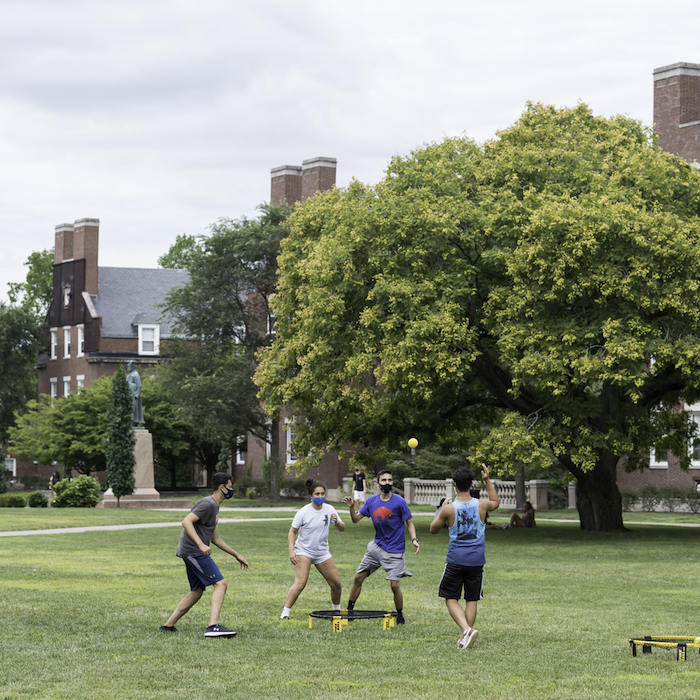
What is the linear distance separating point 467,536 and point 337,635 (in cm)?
190

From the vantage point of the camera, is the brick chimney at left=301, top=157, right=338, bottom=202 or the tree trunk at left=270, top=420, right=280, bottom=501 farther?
the brick chimney at left=301, top=157, right=338, bottom=202

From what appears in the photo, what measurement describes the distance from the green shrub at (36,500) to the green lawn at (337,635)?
2037 centimetres

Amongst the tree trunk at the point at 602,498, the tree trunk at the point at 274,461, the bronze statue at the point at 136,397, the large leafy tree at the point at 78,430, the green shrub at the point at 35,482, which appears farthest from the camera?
the green shrub at the point at 35,482

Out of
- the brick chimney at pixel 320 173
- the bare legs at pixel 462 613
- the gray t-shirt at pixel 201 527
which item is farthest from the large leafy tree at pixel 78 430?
the bare legs at pixel 462 613

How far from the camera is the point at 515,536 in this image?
93.6 ft

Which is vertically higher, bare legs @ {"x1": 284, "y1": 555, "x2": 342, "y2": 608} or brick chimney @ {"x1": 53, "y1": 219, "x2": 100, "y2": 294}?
brick chimney @ {"x1": 53, "y1": 219, "x2": 100, "y2": 294}

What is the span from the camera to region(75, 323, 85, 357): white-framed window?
67.0 m

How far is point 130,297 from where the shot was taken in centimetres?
6869

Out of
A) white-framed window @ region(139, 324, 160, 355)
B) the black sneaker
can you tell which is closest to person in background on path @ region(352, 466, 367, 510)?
white-framed window @ region(139, 324, 160, 355)

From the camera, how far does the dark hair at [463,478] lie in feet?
33.2

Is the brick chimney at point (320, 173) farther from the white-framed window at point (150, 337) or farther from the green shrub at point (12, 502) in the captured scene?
the green shrub at point (12, 502)

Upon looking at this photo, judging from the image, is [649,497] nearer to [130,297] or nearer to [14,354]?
[130,297]

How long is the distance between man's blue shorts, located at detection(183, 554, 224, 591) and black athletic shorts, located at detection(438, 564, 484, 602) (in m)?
2.30

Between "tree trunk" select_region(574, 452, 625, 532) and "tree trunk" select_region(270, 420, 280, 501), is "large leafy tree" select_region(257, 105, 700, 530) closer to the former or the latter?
"tree trunk" select_region(574, 452, 625, 532)
